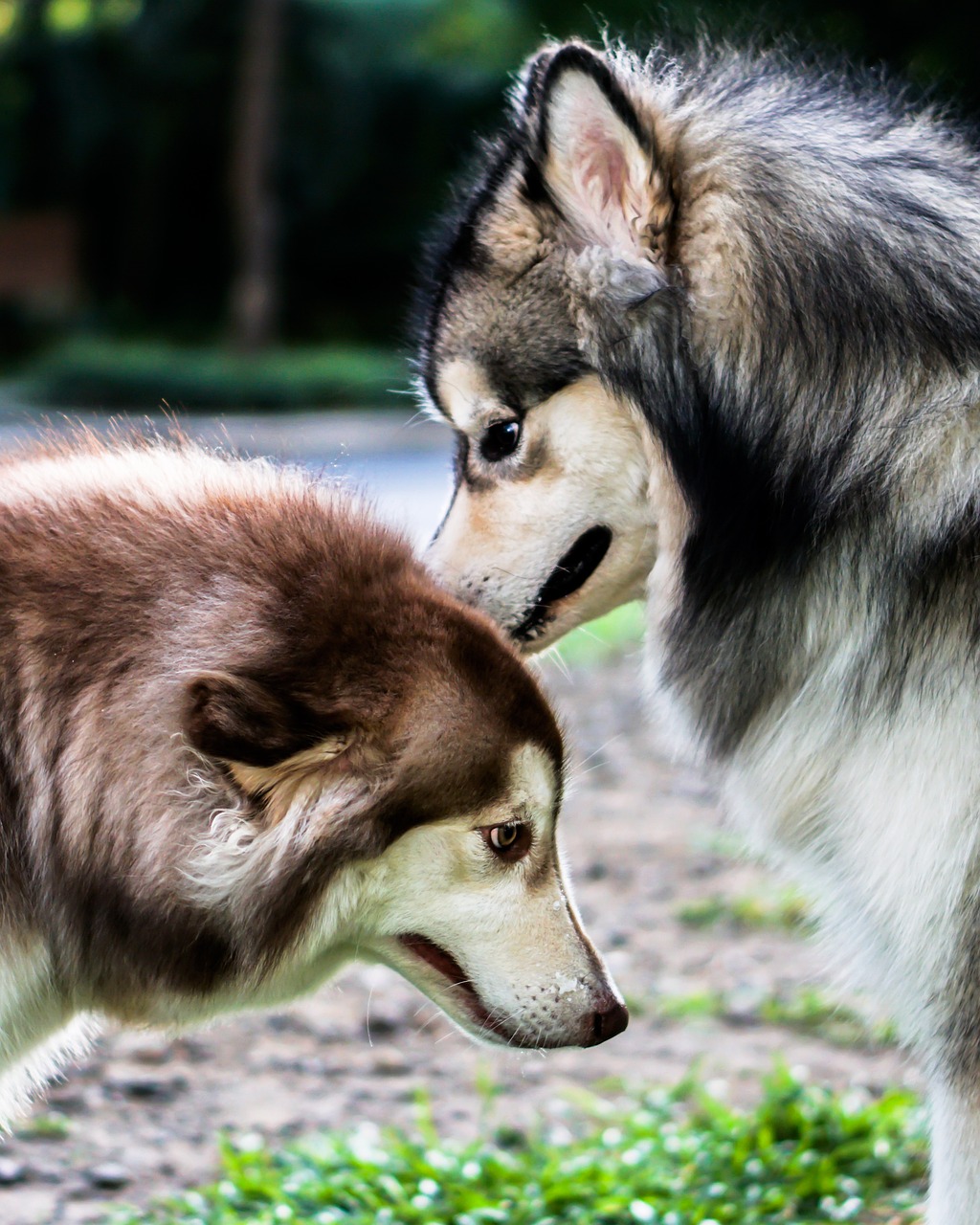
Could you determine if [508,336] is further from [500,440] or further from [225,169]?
[225,169]

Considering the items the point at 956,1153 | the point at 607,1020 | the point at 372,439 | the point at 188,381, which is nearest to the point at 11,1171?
the point at 607,1020

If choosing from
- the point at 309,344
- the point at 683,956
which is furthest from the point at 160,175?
the point at 683,956

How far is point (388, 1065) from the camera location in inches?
174

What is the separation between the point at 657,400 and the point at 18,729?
4.72ft

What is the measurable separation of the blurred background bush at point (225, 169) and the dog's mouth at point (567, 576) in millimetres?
19245

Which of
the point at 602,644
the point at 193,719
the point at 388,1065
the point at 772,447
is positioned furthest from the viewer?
the point at 602,644

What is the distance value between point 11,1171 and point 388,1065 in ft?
4.04

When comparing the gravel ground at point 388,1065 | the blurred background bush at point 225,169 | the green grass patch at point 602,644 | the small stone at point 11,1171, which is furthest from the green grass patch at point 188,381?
the small stone at point 11,1171

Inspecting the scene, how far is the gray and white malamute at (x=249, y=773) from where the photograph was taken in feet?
7.93

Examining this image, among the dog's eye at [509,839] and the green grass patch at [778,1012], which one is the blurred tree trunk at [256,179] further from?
the dog's eye at [509,839]

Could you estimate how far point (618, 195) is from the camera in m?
3.04

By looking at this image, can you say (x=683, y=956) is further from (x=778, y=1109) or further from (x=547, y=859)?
(x=547, y=859)

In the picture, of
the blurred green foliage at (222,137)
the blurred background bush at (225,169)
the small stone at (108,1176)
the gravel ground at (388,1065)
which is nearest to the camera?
the small stone at (108,1176)

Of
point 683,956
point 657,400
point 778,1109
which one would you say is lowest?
point 683,956
